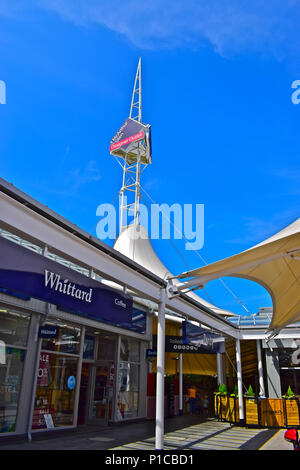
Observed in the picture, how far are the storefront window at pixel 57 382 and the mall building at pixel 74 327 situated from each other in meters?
0.03

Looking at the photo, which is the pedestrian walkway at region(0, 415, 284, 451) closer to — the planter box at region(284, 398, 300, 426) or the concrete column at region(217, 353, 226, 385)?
the planter box at region(284, 398, 300, 426)

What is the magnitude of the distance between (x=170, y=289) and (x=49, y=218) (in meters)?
3.57

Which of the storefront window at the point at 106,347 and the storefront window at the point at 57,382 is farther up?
the storefront window at the point at 106,347

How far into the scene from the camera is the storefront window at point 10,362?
27.2 ft

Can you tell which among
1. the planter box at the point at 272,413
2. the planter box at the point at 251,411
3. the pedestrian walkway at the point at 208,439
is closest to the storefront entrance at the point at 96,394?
the pedestrian walkway at the point at 208,439

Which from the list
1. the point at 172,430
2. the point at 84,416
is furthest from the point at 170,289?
the point at 84,416

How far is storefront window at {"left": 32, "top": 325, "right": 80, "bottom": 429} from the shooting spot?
30.7 ft

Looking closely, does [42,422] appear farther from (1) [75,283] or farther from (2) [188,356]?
(2) [188,356]

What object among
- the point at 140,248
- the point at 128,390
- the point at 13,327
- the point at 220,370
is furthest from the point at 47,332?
the point at 220,370

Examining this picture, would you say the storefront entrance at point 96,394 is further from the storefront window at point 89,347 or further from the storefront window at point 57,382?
the storefront window at point 57,382

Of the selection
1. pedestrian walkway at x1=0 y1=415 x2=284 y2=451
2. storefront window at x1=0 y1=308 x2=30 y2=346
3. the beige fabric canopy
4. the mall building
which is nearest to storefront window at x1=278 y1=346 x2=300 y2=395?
the mall building

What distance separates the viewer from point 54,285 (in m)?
5.13

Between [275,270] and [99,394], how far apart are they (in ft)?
26.3

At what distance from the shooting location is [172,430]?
37.5 feet
